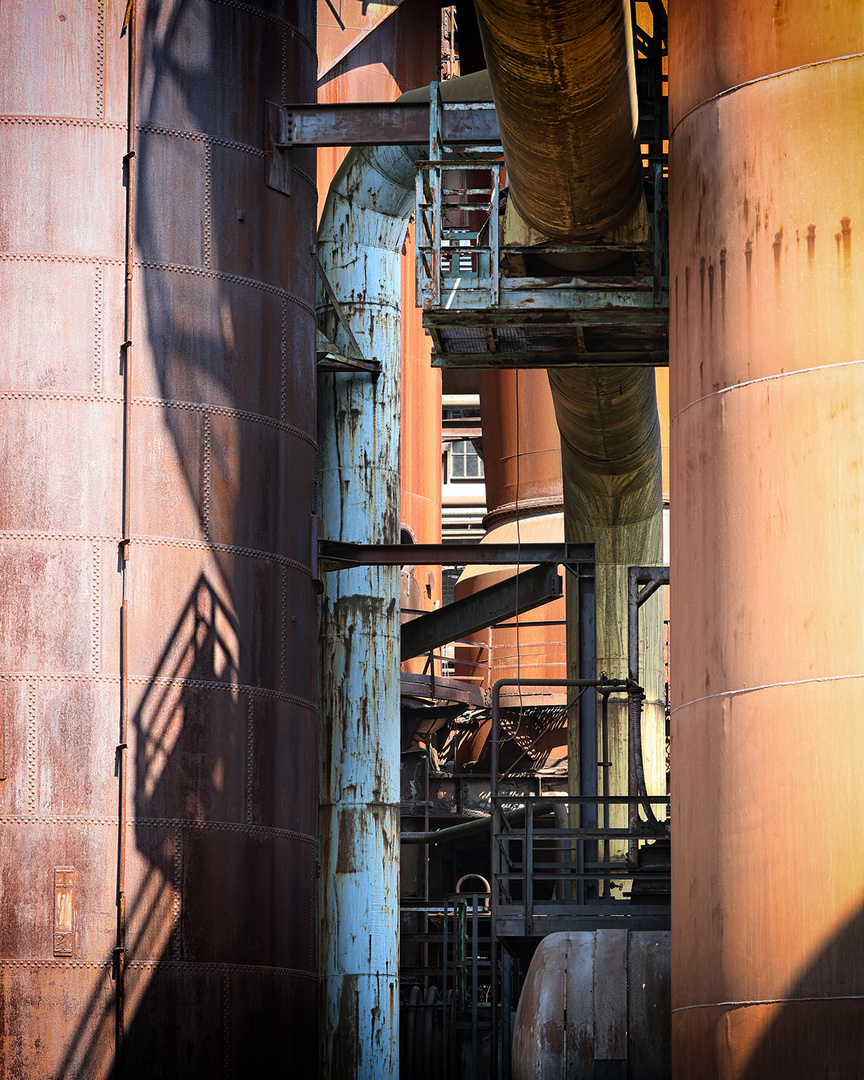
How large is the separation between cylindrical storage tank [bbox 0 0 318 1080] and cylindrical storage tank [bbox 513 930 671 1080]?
8.88 feet

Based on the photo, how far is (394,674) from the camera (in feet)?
60.7

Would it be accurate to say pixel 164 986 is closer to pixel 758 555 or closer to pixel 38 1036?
pixel 38 1036

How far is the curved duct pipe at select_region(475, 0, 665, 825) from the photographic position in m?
10.6

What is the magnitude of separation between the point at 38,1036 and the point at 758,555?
7322mm

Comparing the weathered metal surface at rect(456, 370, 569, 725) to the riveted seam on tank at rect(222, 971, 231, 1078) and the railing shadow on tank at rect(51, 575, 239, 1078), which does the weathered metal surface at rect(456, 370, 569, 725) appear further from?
the riveted seam on tank at rect(222, 971, 231, 1078)

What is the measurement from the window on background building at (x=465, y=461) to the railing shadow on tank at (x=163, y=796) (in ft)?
107

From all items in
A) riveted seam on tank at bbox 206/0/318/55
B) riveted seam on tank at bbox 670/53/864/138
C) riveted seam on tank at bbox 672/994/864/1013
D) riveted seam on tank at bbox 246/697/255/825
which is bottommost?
riveted seam on tank at bbox 672/994/864/1013

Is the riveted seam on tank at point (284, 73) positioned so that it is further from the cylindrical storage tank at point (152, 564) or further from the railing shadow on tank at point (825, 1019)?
the railing shadow on tank at point (825, 1019)

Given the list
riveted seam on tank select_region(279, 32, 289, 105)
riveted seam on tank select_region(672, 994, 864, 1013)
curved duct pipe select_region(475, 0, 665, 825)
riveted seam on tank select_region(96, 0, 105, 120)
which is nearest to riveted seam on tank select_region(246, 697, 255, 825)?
curved duct pipe select_region(475, 0, 665, 825)

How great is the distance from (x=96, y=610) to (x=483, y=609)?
6999 millimetres

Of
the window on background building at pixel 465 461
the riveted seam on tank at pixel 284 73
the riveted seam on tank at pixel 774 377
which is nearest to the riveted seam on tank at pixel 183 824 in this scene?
the riveted seam on tank at pixel 774 377

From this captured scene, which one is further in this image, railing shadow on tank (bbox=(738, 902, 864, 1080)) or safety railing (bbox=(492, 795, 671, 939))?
safety railing (bbox=(492, 795, 671, 939))

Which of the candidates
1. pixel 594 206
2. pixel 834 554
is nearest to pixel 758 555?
pixel 834 554

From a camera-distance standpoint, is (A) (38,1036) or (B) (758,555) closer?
(B) (758,555)
